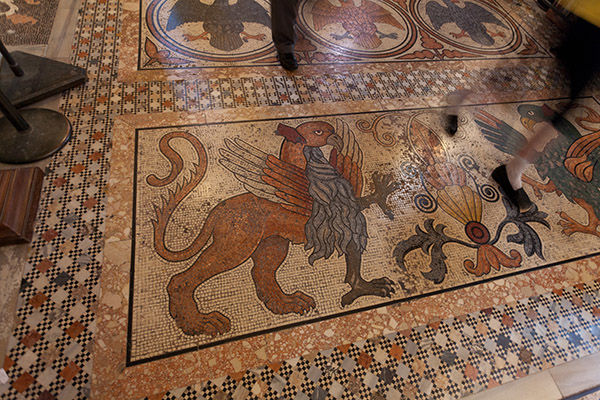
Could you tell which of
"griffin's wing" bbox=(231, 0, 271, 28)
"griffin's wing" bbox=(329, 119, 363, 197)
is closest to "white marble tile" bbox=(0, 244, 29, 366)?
"griffin's wing" bbox=(329, 119, 363, 197)

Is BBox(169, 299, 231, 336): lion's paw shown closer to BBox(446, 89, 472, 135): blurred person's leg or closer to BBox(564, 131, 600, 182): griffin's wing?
BBox(446, 89, 472, 135): blurred person's leg

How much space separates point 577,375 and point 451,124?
123 cm

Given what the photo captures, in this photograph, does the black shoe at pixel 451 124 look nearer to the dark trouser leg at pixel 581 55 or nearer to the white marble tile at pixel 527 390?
the dark trouser leg at pixel 581 55

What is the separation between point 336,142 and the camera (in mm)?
1631

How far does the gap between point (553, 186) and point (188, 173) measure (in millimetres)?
1804

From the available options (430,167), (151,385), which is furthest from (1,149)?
(430,167)

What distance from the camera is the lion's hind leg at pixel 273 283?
1.17 m

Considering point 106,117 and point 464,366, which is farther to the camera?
point 106,117

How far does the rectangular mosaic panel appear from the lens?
116cm

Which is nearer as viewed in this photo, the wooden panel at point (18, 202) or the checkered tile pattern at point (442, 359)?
the checkered tile pattern at point (442, 359)

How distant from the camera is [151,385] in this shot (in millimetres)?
983

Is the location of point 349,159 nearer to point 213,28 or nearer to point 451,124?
point 451,124

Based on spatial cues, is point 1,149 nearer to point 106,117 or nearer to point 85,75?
point 106,117

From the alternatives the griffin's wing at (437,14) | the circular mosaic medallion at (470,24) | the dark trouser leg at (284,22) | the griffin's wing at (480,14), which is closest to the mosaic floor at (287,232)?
the dark trouser leg at (284,22)
